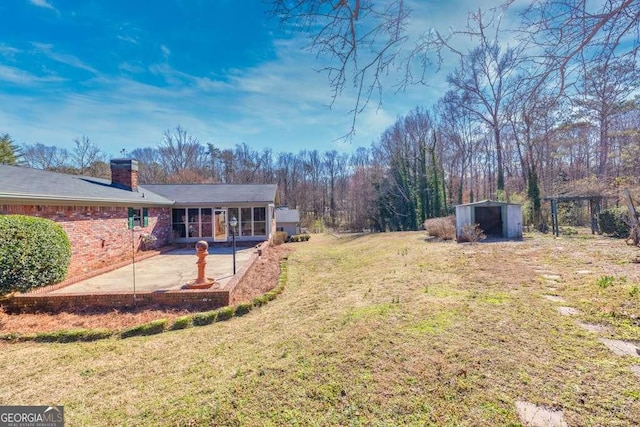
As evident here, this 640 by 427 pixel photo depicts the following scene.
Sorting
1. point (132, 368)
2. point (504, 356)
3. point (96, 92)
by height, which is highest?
point (96, 92)

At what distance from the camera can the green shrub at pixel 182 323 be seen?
5098mm

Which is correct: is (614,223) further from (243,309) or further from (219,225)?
(219,225)

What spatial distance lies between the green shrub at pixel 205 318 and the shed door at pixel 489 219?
1566 centimetres

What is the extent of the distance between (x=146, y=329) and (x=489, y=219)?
686 inches

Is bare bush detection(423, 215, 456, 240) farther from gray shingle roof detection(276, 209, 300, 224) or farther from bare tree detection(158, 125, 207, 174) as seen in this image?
bare tree detection(158, 125, 207, 174)

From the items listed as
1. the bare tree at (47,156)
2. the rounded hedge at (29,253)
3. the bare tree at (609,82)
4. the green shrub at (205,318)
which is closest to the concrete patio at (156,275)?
the rounded hedge at (29,253)

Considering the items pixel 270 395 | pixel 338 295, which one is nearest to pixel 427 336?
pixel 270 395

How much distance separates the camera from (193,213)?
15.3 m

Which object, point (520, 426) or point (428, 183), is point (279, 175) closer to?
point (428, 183)

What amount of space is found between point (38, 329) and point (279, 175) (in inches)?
1384

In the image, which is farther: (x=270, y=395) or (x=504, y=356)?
(x=504, y=356)

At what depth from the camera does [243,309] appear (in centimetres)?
583

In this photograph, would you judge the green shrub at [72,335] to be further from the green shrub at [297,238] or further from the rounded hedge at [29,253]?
the green shrub at [297,238]

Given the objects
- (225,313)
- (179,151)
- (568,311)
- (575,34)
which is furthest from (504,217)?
(179,151)
